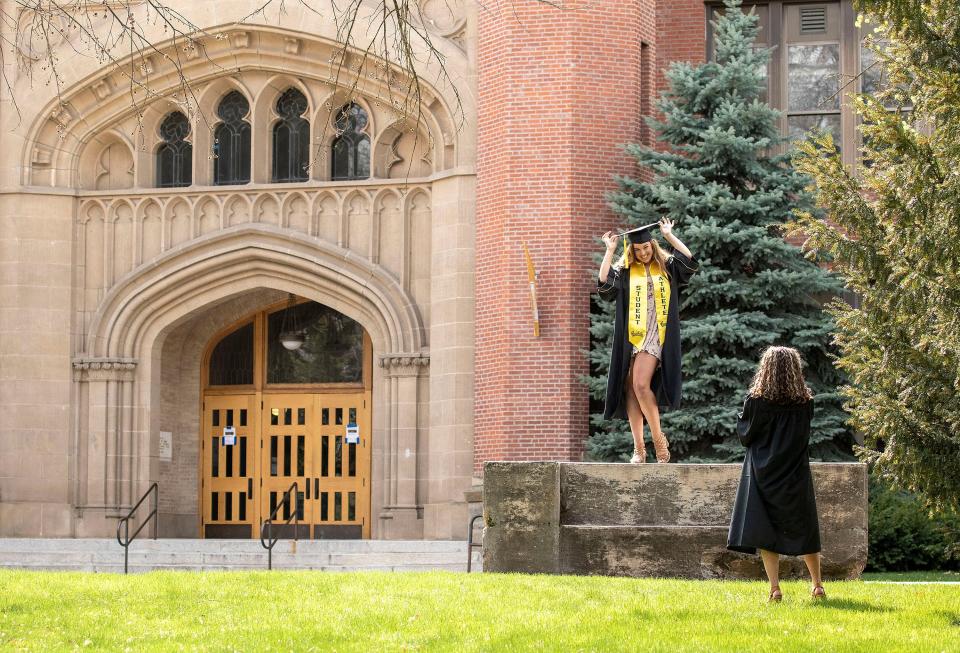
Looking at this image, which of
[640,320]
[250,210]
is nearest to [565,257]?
[250,210]

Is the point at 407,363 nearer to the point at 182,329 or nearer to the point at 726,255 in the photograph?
the point at 182,329

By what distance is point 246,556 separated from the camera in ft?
64.2

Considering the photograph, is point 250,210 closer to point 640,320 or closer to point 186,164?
point 186,164

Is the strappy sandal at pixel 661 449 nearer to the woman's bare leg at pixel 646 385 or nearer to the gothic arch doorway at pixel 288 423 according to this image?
the woman's bare leg at pixel 646 385

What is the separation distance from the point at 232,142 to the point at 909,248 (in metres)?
15.3

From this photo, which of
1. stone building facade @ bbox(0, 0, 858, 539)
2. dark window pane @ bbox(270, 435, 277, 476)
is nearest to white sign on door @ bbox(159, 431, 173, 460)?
stone building facade @ bbox(0, 0, 858, 539)

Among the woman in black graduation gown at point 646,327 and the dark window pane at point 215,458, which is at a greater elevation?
the woman in black graduation gown at point 646,327

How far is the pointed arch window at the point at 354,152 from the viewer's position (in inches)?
947

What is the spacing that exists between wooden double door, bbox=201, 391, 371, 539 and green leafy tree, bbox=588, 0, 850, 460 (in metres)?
5.27

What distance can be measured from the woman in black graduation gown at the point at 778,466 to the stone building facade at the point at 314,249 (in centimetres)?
1173

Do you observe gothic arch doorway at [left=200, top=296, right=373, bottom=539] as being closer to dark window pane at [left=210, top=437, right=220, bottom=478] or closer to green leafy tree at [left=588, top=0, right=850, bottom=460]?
dark window pane at [left=210, top=437, right=220, bottom=478]

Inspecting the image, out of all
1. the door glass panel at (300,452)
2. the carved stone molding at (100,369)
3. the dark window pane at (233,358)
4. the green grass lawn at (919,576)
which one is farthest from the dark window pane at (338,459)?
the green grass lawn at (919,576)

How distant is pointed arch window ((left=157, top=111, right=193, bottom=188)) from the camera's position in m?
24.7

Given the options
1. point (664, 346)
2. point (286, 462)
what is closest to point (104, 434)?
point (286, 462)
